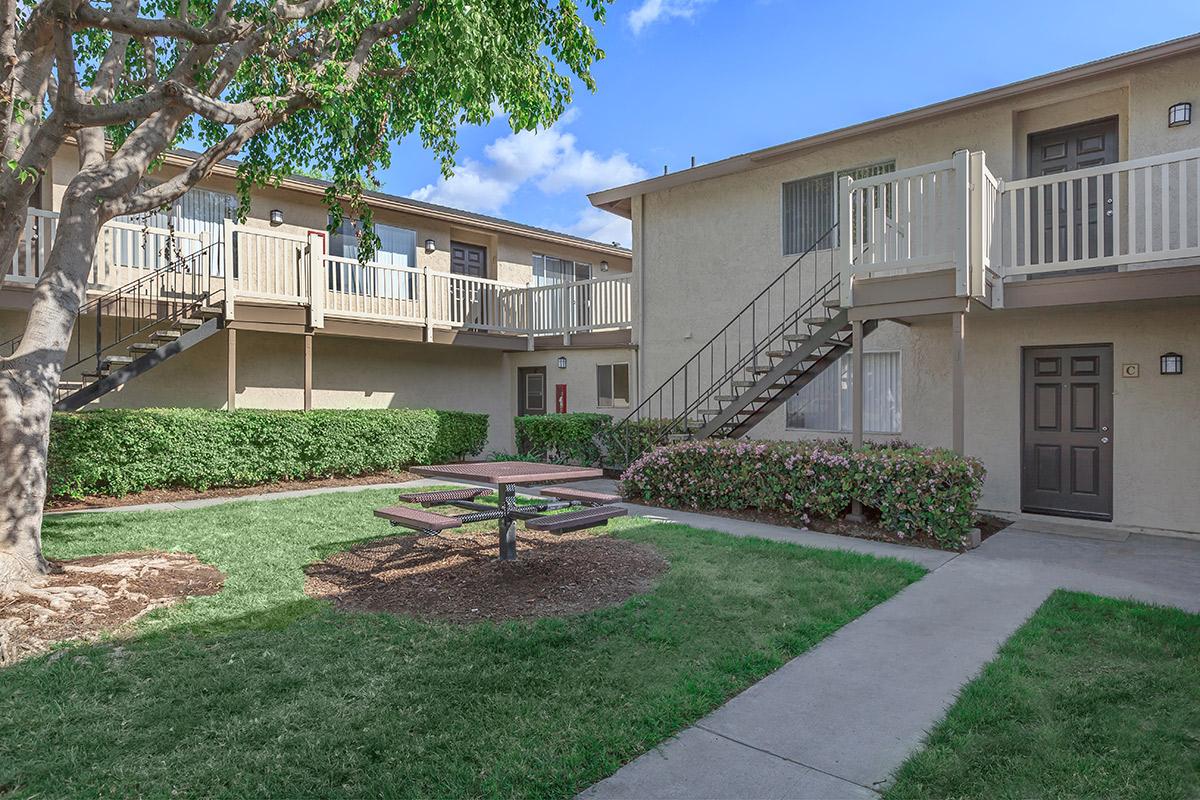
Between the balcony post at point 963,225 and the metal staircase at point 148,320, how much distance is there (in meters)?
10.7

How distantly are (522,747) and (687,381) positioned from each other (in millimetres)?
9900

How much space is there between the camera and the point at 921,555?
6.69 metres

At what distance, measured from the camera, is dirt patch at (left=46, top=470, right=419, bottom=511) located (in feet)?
29.6

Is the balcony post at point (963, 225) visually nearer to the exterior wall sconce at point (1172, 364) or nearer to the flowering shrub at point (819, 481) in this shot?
the flowering shrub at point (819, 481)

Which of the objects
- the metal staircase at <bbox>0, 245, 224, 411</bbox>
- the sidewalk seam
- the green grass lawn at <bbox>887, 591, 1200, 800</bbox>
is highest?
the metal staircase at <bbox>0, 245, 224, 411</bbox>

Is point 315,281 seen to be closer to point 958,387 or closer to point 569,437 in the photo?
point 569,437

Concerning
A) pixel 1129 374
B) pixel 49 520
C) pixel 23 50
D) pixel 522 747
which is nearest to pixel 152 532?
pixel 49 520

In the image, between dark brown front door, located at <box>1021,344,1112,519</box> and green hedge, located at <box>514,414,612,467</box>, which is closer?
dark brown front door, located at <box>1021,344,1112,519</box>

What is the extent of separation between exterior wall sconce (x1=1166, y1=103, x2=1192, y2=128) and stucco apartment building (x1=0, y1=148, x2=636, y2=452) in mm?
8627

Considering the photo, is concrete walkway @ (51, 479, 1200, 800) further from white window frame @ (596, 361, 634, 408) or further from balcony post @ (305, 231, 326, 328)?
balcony post @ (305, 231, 326, 328)

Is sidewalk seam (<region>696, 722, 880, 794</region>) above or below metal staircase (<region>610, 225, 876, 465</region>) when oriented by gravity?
below

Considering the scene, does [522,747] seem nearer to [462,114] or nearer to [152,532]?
[152,532]

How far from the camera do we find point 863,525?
7691mm

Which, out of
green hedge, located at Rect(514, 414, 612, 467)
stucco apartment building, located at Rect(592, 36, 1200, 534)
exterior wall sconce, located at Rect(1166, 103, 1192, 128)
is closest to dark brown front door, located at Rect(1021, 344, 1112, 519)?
stucco apartment building, located at Rect(592, 36, 1200, 534)
